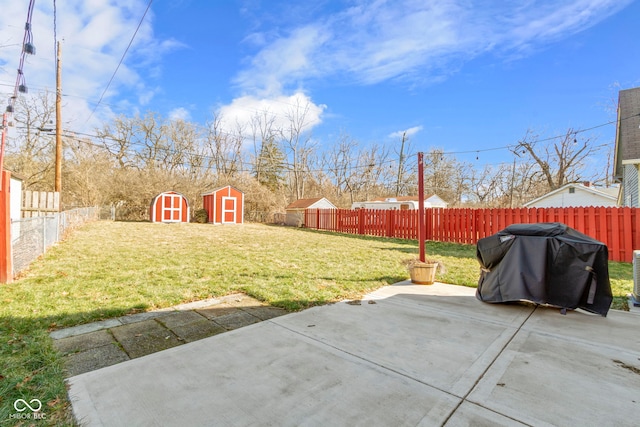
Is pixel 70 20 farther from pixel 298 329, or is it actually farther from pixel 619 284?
pixel 619 284

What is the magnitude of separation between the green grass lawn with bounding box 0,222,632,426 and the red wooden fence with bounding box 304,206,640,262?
1342mm

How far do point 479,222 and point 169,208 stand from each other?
17.5m

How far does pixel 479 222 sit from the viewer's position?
1071 centimetres

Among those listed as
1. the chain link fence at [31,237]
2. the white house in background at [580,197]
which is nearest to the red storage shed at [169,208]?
the chain link fence at [31,237]

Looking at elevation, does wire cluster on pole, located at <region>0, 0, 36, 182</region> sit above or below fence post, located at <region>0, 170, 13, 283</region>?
above

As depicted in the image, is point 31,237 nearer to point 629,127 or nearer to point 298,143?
point 629,127

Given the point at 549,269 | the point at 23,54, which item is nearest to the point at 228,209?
the point at 23,54

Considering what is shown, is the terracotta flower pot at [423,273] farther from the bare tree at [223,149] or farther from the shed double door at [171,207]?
the bare tree at [223,149]

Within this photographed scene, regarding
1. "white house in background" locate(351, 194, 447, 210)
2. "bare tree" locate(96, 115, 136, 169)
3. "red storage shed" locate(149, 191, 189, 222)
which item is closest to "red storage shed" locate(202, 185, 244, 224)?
"red storage shed" locate(149, 191, 189, 222)

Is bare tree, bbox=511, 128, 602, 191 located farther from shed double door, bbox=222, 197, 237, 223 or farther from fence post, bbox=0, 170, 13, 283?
fence post, bbox=0, 170, 13, 283

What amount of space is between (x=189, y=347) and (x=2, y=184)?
170 inches

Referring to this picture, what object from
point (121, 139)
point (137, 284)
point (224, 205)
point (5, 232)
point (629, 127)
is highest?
point (121, 139)

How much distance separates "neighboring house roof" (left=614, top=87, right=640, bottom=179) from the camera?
8258 millimetres

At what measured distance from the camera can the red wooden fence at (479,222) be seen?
25.6 feet
